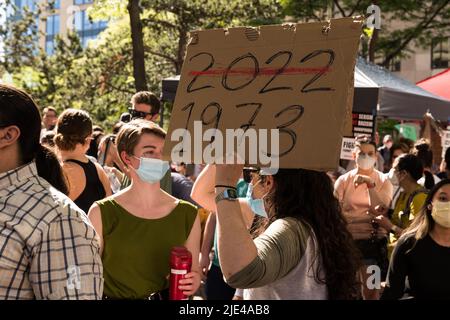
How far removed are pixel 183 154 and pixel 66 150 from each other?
8.90ft

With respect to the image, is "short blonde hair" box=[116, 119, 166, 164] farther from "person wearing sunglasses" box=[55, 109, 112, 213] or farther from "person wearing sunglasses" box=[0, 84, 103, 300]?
"person wearing sunglasses" box=[0, 84, 103, 300]

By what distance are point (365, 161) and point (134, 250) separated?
3727 millimetres

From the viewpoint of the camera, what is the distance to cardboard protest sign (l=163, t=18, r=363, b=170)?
249 cm

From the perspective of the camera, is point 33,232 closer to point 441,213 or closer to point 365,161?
point 441,213

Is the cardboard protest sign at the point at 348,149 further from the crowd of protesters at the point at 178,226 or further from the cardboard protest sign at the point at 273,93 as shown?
the cardboard protest sign at the point at 273,93

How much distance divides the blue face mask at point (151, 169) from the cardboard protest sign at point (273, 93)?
3.50ft

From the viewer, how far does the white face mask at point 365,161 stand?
6812mm

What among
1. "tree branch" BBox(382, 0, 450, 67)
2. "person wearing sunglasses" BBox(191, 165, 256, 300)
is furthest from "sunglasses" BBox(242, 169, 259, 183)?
"tree branch" BBox(382, 0, 450, 67)

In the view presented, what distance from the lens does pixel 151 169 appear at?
379 centimetres

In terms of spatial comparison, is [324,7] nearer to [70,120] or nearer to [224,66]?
[70,120]

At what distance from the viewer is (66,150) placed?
519 cm

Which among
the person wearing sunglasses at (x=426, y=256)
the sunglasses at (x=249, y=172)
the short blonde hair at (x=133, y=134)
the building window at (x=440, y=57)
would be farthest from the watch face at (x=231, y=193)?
the building window at (x=440, y=57)

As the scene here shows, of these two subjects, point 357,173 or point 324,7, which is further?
point 324,7

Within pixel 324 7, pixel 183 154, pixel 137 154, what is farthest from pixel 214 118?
pixel 324 7
